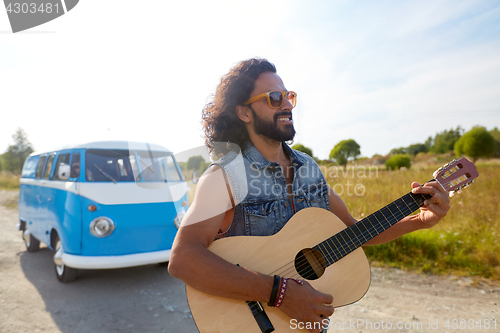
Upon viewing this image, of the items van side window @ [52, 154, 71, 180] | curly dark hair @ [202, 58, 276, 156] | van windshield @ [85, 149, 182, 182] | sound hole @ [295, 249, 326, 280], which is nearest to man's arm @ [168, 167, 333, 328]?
sound hole @ [295, 249, 326, 280]

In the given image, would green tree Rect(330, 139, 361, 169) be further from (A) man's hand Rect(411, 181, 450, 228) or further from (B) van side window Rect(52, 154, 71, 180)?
(A) man's hand Rect(411, 181, 450, 228)

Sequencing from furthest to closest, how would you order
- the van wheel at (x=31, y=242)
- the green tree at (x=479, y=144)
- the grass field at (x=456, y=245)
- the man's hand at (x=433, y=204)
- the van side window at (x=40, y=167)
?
→ the green tree at (x=479, y=144) < the van wheel at (x=31, y=242) < the van side window at (x=40, y=167) < the grass field at (x=456, y=245) < the man's hand at (x=433, y=204)

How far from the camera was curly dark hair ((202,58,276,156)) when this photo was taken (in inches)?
71.5

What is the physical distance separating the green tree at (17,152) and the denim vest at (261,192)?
43.2 meters

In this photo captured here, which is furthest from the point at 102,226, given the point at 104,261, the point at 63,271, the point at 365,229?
the point at 365,229

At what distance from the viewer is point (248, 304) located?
1.45 meters

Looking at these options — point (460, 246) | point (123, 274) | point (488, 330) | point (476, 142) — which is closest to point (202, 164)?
point (123, 274)

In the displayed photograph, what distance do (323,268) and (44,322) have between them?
3.39 metres

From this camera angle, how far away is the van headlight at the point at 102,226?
4.11 m

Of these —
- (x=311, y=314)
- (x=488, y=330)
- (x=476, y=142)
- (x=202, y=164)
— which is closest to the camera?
(x=311, y=314)

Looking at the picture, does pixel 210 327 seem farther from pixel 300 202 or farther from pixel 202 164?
pixel 202 164

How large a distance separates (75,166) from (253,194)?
4045 millimetres

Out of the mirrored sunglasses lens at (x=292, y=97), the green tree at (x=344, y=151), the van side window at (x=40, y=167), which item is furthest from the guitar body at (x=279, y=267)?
the green tree at (x=344, y=151)

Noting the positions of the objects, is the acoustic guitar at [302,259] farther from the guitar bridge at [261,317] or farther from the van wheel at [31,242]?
the van wheel at [31,242]
